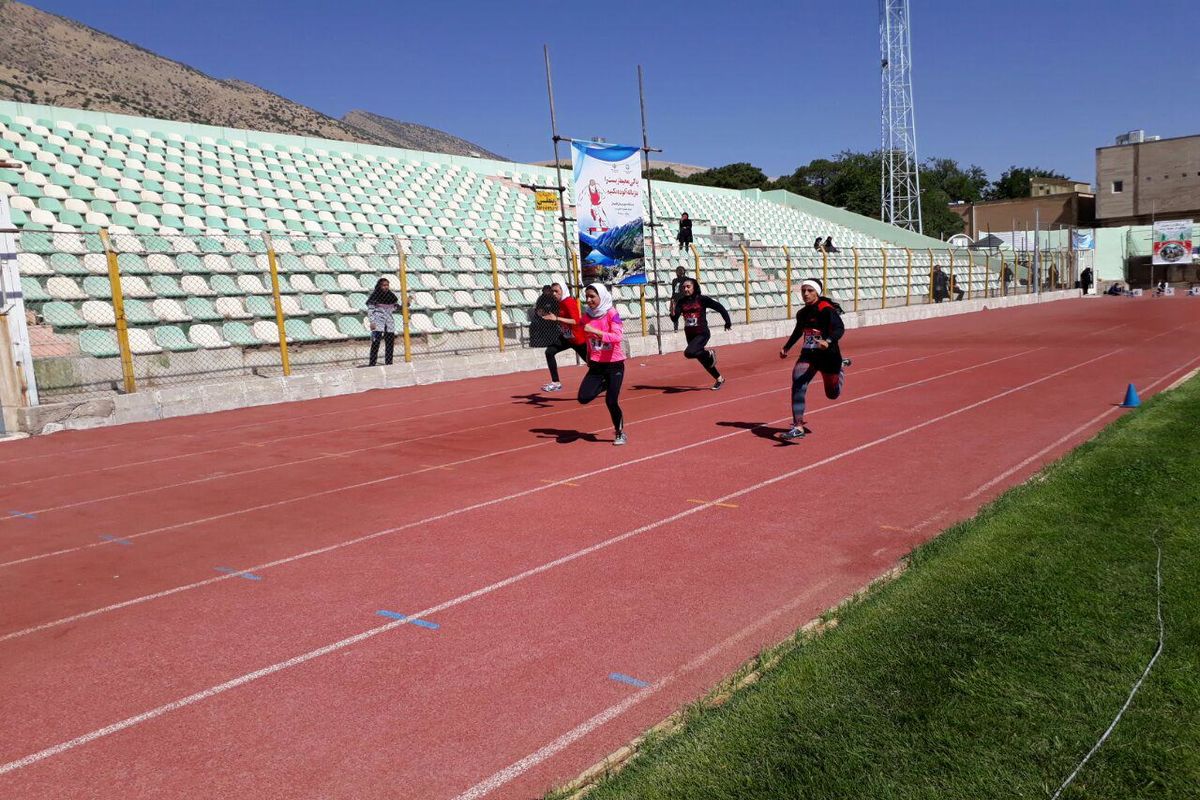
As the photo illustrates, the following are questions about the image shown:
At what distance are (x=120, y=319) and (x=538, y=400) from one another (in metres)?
6.23

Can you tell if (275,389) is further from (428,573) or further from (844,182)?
(844,182)

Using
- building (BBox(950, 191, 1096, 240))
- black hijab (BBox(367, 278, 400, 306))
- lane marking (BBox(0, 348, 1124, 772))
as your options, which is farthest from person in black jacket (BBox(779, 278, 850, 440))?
building (BBox(950, 191, 1096, 240))

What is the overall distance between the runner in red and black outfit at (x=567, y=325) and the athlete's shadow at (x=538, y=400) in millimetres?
236

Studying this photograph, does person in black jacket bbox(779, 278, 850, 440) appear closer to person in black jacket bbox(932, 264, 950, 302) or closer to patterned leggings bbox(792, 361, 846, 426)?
patterned leggings bbox(792, 361, 846, 426)

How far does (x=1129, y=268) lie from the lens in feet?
204

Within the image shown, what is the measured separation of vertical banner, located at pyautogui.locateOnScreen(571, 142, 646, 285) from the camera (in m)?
17.0

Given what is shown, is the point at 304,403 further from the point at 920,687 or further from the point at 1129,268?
Result: the point at 1129,268

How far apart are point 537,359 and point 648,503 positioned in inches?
459

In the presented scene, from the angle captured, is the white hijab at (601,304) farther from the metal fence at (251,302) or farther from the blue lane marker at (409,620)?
the metal fence at (251,302)

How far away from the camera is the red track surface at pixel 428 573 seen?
351 cm

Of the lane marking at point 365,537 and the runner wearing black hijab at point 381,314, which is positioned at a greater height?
the runner wearing black hijab at point 381,314

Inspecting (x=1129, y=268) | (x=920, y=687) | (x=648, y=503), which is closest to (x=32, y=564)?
(x=648, y=503)

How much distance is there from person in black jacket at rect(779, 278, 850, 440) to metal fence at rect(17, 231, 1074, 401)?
28.9 feet

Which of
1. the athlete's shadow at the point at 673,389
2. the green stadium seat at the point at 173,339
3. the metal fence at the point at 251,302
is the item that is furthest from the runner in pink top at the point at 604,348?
the green stadium seat at the point at 173,339
